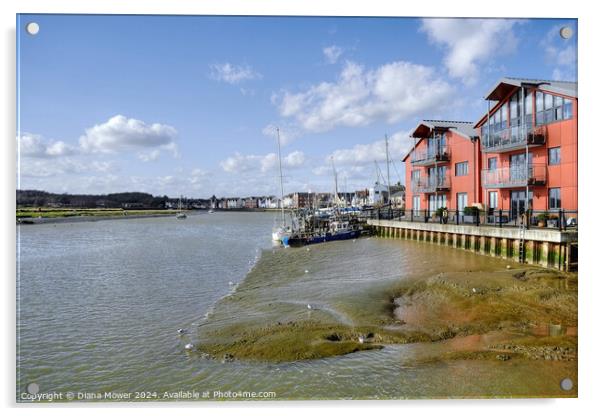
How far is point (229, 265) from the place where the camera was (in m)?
19.4

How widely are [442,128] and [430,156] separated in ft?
7.07

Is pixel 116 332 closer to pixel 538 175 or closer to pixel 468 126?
pixel 538 175

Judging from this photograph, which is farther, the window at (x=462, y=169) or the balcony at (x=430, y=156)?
the balcony at (x=430, y=156)

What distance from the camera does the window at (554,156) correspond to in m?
16.8

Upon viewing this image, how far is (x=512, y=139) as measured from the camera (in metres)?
19.2

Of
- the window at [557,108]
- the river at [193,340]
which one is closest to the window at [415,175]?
the river at [193,340]

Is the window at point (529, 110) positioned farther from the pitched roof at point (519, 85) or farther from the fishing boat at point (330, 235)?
the fishing boat at point (330, 235)

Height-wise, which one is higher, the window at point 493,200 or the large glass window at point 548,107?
the large glass window at point 548,107

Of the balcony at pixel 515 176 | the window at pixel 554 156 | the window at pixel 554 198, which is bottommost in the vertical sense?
the window at pixel 554 198

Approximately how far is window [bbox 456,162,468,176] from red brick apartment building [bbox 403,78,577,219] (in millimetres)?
32

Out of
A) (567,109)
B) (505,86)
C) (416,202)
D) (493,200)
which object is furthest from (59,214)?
(567,109)

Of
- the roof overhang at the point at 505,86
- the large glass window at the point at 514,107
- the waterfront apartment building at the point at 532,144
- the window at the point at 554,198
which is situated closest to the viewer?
the waterfront apartment building at the point at 532,144

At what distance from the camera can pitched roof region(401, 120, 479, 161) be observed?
25.7 metres

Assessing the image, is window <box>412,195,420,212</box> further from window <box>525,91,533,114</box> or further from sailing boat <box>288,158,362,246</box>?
window <box>525,91,533,114</box>
